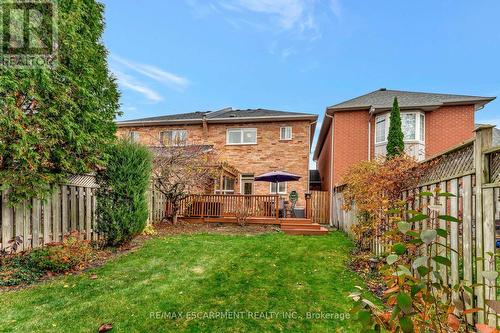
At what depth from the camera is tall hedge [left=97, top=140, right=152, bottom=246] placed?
6906 mm

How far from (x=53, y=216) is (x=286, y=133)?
1302 centimetres

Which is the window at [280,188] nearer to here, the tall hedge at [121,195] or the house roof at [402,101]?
the house roof at [402,101]

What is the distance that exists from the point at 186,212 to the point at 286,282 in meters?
8.69

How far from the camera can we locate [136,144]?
7.59 meters

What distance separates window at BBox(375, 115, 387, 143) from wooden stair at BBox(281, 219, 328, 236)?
22.6ft

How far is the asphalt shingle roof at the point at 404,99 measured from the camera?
1423 centimetres

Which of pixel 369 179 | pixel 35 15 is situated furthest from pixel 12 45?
pixel 369 179

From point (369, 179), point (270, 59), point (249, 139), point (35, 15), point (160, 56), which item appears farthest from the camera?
point (270, 59)

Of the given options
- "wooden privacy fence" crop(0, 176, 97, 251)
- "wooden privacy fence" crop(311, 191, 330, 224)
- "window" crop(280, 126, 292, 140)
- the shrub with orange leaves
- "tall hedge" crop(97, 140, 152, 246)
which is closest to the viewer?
the shrub with orange leaves

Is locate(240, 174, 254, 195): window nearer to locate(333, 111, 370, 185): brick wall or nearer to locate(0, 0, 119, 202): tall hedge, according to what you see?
locate(333, 111, 370, 185): brick wall

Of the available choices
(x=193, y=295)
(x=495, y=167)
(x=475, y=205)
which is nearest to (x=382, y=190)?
(x=475, y=205)

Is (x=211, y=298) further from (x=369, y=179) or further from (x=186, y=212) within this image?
(x=186, y=212)

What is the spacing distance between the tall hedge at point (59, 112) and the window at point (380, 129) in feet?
43.0

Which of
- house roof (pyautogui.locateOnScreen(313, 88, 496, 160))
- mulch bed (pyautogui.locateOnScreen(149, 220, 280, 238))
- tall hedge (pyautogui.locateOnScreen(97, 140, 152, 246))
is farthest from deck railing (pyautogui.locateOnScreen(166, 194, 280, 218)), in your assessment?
house roof (pyautogui.locateOnScreen(313, 88, 496, 160))
